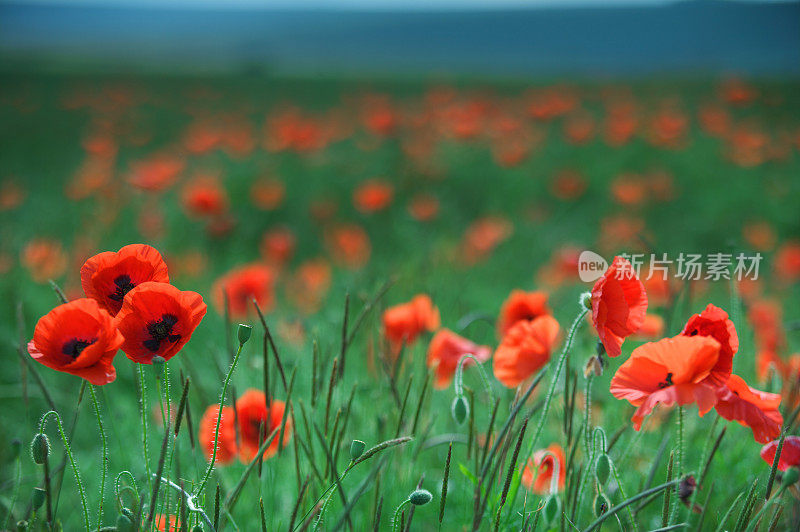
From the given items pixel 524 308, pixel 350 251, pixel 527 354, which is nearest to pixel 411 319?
pixel 524 308

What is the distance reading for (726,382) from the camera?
3.21 ft

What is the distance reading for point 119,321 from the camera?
2.99 feet

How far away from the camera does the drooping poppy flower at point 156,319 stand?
92 centimetres

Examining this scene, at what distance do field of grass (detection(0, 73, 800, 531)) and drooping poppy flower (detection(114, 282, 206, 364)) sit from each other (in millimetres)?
69

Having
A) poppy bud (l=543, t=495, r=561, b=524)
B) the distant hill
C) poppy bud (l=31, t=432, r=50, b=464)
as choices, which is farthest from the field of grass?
the distant hill

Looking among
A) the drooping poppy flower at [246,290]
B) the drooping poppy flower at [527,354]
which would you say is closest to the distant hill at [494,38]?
the drooping poppy flower at [246,290]

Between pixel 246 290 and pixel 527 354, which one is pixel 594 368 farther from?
pixel 246 290

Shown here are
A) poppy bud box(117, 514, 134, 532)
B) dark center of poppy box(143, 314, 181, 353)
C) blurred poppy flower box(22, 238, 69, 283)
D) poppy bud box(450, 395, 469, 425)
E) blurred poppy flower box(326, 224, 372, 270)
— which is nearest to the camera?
poppy bud box(117, 514, 134, 532)

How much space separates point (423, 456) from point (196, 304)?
3.29ft

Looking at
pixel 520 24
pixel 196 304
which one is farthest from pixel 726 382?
pixel 520 24

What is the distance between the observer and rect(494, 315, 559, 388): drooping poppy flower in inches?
51.6

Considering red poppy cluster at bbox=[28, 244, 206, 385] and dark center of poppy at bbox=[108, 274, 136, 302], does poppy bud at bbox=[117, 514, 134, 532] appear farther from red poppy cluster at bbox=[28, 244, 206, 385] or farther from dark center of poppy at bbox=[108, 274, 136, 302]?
dark center of poppy at bbox=[108, 274, 136, 302]

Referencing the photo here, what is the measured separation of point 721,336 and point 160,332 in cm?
88

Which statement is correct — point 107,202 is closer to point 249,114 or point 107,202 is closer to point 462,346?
point 462,346
